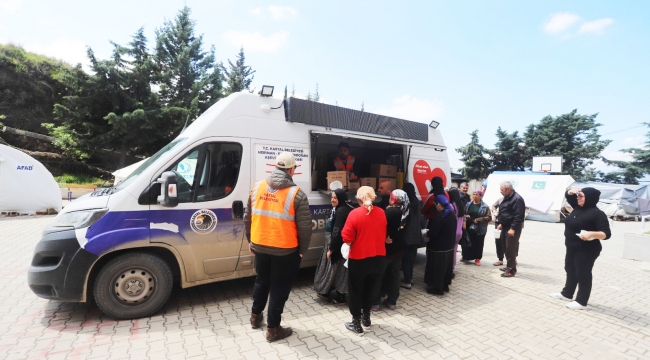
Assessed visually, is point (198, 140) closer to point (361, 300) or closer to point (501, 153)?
point (361, 300)

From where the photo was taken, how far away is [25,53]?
73.7 feet

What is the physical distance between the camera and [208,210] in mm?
3984

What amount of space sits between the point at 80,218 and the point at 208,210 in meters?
1.36

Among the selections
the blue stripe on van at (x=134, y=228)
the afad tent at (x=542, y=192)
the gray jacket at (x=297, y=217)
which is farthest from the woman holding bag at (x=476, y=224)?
the afad tent at (x=542, y=192)

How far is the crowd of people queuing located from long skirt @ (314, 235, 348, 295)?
0.01 meters

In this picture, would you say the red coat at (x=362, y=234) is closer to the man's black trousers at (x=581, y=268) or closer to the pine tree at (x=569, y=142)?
the man's black trousers at (x=581, y=268)

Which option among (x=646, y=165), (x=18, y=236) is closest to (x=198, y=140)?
(x=18, y=236)

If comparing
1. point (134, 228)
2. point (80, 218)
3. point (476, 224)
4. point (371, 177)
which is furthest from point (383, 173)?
point (80, 218)

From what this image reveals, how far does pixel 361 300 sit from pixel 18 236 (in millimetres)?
9680

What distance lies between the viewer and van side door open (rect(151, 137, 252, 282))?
3797 mm

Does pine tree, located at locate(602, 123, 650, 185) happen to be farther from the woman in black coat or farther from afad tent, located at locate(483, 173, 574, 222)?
the woman in black coat

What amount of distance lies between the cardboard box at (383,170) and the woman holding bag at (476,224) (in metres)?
2.16

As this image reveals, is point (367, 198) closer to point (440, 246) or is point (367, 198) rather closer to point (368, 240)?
point (368, 240)

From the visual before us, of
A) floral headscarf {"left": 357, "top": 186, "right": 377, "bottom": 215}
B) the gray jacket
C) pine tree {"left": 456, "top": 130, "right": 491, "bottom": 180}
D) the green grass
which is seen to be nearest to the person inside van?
floral headscarf {"left": 357, "top": 186, "right": 377, "bottom": 215}
